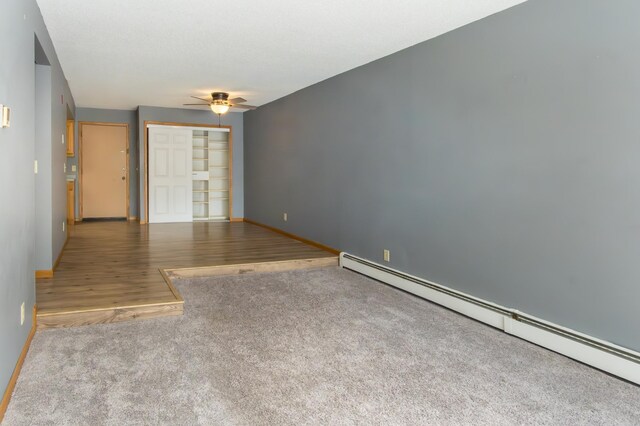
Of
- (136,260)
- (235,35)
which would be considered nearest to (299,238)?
(136,260)

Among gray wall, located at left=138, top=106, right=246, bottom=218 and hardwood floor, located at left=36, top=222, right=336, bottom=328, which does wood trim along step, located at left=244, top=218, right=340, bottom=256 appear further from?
gray wall, located at left=138, top=106, right=246, bottom=218

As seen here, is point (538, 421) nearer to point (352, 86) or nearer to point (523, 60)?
point (523, 60)

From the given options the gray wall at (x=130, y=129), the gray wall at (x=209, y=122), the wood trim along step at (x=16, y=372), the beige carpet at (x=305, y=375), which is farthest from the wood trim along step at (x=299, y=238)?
the wood trim along step at (x=16, y=372)

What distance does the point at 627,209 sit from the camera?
264 cm

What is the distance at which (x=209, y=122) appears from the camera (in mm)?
9336

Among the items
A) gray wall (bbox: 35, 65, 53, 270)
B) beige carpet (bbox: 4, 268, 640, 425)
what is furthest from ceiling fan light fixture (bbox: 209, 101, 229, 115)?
beige carpet (bbox: 4, 268, 640, 425)

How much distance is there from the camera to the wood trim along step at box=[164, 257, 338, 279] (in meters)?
4.83

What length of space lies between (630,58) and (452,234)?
1.85 meters

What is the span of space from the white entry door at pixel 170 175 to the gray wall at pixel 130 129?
2.60ft

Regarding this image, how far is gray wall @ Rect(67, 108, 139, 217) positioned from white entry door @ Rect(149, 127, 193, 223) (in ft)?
2.60

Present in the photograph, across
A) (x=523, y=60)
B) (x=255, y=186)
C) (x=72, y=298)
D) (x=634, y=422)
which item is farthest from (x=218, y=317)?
(x=255, y=186)

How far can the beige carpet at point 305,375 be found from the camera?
2152 mm

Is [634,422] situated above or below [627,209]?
below

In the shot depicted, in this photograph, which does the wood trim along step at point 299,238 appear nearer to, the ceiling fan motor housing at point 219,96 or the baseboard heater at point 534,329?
the baseboard heater at point 534,329
